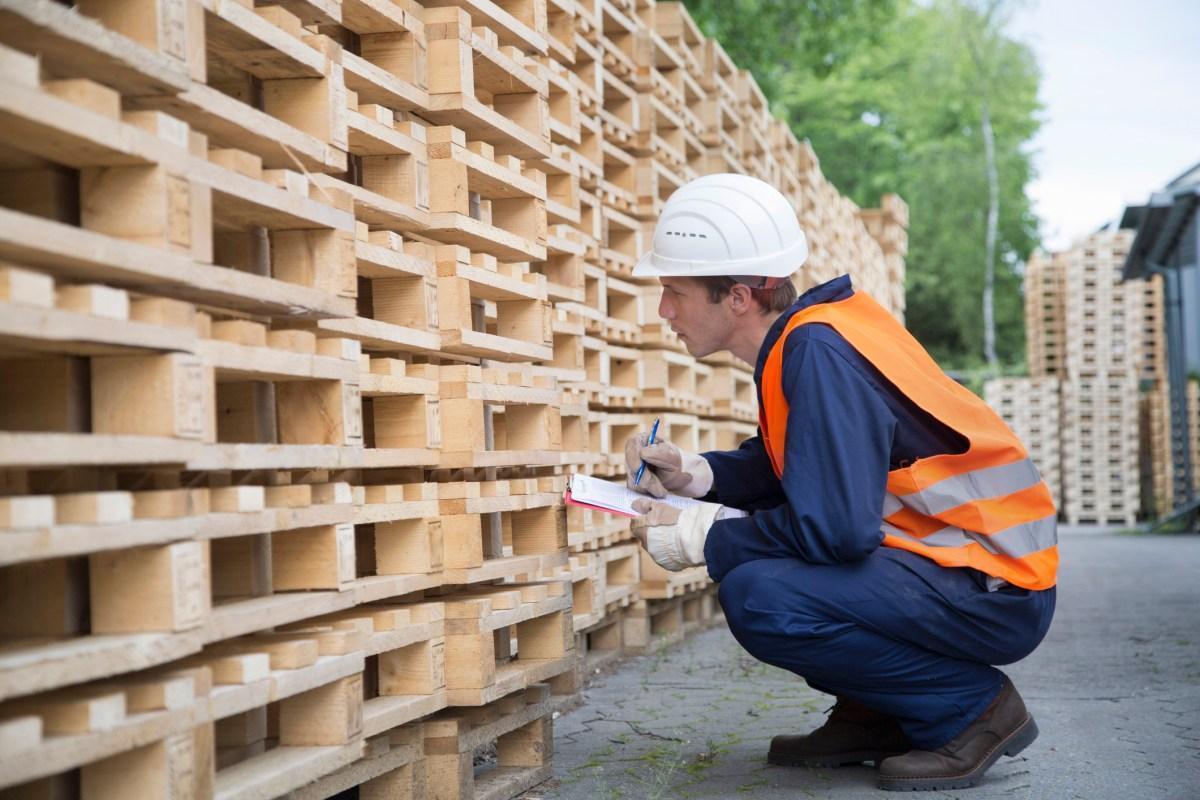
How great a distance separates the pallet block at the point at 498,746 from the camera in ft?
11.5

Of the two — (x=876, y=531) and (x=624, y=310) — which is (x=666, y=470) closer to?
(x=876, y=531)

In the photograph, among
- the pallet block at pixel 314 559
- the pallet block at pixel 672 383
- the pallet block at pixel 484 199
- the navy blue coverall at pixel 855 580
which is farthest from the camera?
the pallet block at pixel 672 383

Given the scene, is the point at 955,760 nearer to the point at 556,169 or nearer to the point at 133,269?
the point at 556,169

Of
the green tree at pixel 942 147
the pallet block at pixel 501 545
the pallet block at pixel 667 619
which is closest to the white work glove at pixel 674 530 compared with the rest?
the pallet block at pixel 501 545

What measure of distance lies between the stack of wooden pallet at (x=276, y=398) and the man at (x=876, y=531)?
612 millimetres

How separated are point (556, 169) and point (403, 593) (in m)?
1.89

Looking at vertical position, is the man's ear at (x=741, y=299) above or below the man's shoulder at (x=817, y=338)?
above

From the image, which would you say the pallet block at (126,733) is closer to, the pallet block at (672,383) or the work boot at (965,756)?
the work boot at (965,756)

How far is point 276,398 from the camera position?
3.09 metres

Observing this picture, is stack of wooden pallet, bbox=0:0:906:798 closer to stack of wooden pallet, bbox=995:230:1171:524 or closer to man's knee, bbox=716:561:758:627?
man's knee, bbox=716:561:758:627

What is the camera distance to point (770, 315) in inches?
167

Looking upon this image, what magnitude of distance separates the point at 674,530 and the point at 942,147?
3724cm

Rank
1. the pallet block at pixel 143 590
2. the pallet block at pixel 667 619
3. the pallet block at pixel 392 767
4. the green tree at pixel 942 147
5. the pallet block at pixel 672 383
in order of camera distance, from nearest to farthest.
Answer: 1. the pallet block at pixel 143 590
2. the pallet block at pixel 392 767
3. the pallet block at pixel 667 619
4. the pallet block at pixel 672 383
5. the green tree at pixel 942 147

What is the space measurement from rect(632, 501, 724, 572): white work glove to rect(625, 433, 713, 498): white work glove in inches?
5.4
